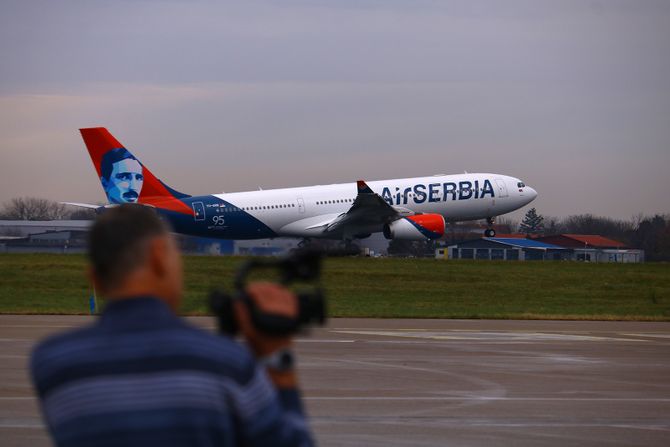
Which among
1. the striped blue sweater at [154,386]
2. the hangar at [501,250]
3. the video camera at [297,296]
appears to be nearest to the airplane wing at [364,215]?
the hangar at [501,250]

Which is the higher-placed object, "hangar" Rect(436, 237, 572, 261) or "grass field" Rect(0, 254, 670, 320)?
"hangar" Rect(436, 237, 572, 261)

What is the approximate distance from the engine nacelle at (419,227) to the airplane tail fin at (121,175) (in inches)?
405

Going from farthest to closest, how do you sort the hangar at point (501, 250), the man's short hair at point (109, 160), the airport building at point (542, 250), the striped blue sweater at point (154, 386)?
the hangar at point (501, 250) < the airport building at point (542, 250) < the man's short hair at point (109, 160) < the striped blue sweater at point (154, 386)

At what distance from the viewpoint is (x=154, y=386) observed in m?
3.37

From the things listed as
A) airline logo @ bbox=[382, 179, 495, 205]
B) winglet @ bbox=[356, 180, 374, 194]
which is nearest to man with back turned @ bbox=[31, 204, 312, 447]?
winglet @ bbox=[356, 180, 374, 194]

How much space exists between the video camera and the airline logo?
52.4m

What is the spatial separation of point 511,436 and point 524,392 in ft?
11.4

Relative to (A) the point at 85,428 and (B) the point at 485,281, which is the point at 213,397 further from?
(B) the point at 485,281

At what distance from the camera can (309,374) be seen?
16312mm

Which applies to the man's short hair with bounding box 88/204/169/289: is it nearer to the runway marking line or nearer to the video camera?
the video camera

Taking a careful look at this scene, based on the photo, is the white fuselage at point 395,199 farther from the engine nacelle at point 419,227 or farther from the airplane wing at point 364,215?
the engine nacelle at point 419,227

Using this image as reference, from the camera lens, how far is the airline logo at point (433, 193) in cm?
5606

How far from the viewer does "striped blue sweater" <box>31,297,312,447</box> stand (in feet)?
11.1

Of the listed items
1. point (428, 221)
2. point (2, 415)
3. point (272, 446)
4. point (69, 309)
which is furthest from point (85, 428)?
point (428, 221)
